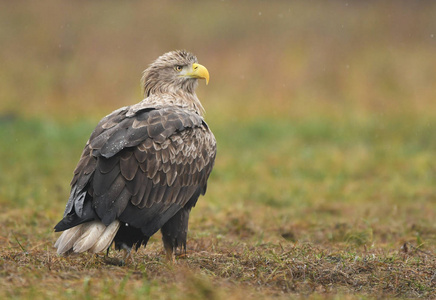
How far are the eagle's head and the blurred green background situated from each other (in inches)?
84.3

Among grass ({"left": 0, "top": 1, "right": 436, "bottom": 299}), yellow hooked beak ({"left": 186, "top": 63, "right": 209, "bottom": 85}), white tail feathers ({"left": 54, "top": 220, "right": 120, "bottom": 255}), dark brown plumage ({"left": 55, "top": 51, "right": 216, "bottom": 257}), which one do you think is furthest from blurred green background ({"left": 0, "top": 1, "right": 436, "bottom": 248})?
white tail feathers ({"left": 54, "top": 220, "right": 120, "bottom": 255})

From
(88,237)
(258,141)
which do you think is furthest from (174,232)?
(258,141)

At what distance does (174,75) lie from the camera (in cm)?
694

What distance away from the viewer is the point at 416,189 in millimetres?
10805

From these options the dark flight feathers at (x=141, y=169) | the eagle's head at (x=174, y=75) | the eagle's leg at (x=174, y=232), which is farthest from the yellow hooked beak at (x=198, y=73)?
the eagle's leg at (x=174, y=232)

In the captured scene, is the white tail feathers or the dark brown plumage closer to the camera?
the white tail feathers

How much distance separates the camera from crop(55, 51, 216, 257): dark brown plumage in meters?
5.09

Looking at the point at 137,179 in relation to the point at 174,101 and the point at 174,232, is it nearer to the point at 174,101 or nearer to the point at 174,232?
the point at 174,232

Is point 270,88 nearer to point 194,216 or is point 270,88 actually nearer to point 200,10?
point 200,10

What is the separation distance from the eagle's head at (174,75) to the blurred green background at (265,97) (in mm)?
2140

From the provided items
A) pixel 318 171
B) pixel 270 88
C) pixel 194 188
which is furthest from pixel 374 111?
pixel 194 188

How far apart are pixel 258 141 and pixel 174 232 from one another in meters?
8.98

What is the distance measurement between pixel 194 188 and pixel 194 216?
291 centimetres

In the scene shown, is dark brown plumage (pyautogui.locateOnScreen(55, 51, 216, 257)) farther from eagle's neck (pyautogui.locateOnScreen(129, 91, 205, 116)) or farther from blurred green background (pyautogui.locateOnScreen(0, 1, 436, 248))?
blurred green background (pyautogui.locateOnScreen(0, 1, 436, 248))
